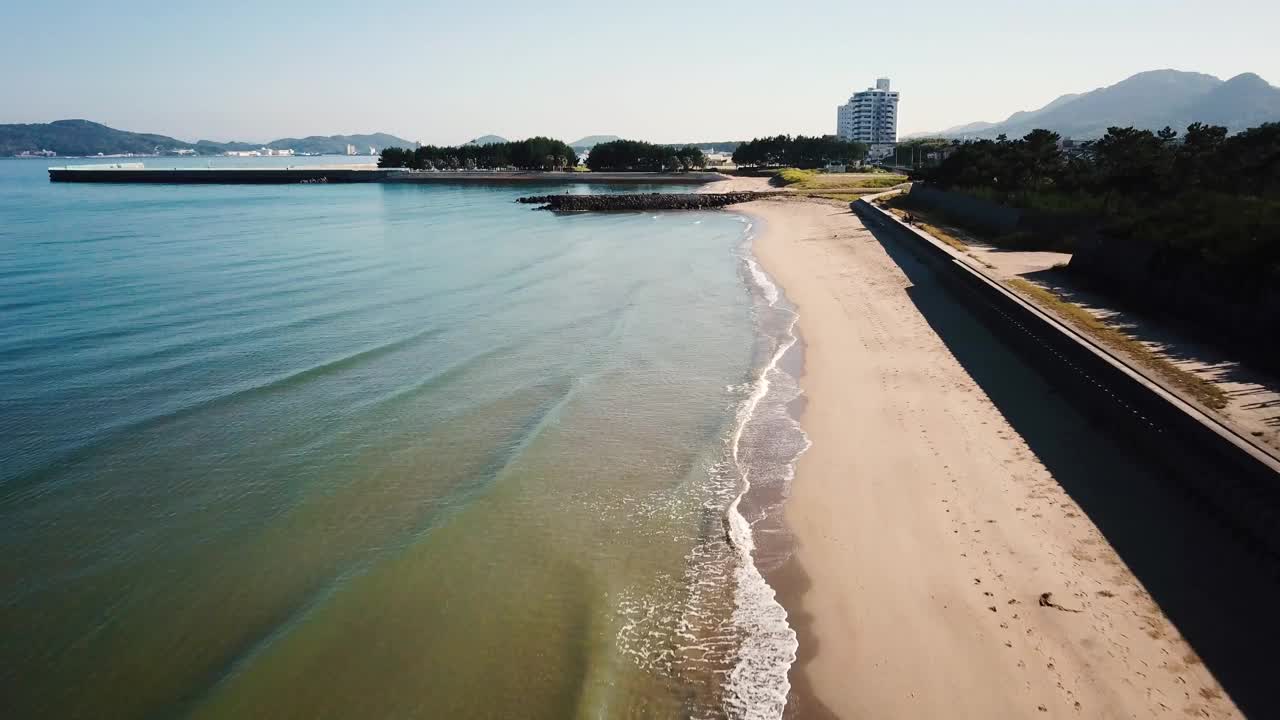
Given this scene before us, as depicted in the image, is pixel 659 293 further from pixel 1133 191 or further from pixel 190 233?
pixel 190 233

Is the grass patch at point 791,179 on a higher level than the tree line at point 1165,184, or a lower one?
higher

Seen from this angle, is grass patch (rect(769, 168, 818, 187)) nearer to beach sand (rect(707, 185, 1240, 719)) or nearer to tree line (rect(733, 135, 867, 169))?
tree line (rect(733, 135, 867, 169))

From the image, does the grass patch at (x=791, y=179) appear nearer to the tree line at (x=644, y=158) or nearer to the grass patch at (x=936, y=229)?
the tree line at (x=644, y=158)

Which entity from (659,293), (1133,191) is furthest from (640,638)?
(1133,191)

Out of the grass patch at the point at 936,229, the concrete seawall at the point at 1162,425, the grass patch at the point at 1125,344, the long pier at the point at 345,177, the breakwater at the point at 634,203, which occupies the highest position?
the long pier at the point at 345,177

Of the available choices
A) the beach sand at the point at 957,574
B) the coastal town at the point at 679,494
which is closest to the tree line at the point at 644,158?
the coastal town at the point at 679,494

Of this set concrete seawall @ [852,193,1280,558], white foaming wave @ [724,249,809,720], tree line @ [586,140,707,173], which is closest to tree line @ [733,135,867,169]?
tree line @ [586,140,707,173]
